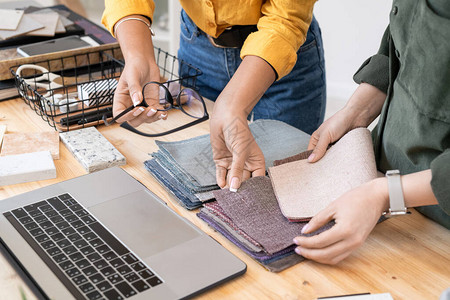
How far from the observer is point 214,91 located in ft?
5.30

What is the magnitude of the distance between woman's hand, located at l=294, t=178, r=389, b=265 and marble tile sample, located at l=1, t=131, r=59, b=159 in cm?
64

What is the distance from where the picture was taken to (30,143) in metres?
1.24

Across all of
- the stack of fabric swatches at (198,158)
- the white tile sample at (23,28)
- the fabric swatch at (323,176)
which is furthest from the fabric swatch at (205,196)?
the white tile sample at (23,28)

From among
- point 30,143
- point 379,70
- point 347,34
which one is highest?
point 379,70

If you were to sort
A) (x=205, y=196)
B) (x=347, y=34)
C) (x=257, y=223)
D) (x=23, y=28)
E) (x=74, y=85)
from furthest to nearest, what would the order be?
1. (x=347, y=34)
2. (x=23, y=28)
3. (x=74, y=85)
4. (x=205, y=196)
5. (x=257, y=223)

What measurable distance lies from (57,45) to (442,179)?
1.23 metres

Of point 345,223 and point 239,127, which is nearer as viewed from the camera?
point 345,223

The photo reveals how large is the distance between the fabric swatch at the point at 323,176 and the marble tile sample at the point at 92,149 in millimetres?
370

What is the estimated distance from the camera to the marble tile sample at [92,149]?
1.16m

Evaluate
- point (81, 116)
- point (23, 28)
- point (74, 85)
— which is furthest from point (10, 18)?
point (81, 116)

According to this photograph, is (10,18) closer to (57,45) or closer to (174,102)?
(57,45)

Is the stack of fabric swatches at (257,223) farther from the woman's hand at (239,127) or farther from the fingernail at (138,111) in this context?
the fingernail at (138,111)

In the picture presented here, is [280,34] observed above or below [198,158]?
above

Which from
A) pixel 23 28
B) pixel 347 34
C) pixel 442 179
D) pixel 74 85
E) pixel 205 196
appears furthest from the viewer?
pixel 347 34
